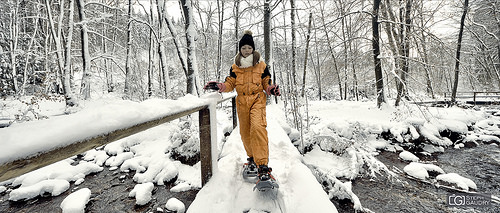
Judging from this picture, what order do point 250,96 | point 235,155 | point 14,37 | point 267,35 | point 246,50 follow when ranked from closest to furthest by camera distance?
1. point 250,96
2. point 246,50
3. point 235,155
4. point 267,35
5. point 14,37

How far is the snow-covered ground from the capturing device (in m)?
0.90

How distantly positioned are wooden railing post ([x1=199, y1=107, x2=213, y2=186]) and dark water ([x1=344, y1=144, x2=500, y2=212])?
2.21m

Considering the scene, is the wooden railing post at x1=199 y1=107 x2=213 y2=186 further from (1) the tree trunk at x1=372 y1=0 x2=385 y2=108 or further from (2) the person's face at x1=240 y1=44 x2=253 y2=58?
(1) the tree trunk at x1=372 y1=0 x2=385 y2=108

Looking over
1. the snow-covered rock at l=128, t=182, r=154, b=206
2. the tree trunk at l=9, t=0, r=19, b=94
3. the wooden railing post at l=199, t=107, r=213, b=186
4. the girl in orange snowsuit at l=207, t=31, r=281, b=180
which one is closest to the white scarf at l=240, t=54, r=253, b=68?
the girl in orange snowsuit at l=207, t=31, r=281, b=180

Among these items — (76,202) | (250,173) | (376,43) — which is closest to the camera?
(250,173)

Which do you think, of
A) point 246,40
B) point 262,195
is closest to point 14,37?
point 246,40

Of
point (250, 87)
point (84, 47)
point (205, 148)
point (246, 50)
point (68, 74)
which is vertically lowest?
point (205, 148)

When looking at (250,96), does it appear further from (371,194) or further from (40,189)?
(40,189)

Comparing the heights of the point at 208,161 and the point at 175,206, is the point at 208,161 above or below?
above

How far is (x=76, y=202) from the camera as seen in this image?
343 centimetres

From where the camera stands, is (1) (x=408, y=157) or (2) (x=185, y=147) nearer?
(2) (x=185, y=147)

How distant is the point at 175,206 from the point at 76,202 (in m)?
1.76

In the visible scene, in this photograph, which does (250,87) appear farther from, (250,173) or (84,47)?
(84,47)

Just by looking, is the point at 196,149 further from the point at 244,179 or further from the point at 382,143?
the point at 382,143
